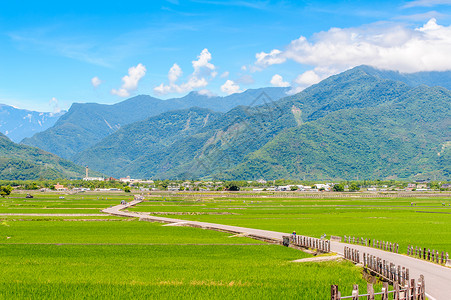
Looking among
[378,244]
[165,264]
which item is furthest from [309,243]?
[165,264]

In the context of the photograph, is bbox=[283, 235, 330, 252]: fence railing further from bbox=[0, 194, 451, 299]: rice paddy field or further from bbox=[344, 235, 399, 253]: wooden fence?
bbox=[344, 235, 399, 253]: wooden fence

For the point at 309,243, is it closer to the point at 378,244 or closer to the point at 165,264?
the point at 378,244

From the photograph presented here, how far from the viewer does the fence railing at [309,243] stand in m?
41.3

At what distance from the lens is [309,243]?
4425 centimetres

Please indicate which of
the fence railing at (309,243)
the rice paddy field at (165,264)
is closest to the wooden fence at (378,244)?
the fence railing at (309,243)

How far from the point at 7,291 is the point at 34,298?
7.32 ft

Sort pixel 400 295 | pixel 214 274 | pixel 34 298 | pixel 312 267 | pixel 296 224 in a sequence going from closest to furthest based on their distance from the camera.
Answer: pixel 400 295 < pixel 34 298 < pixel 214 274 < pixel 312 267 < pixel 296 224

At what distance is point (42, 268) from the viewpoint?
3281cm

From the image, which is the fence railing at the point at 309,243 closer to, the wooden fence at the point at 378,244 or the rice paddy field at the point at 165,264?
the rice paddy field at the point at 165,264

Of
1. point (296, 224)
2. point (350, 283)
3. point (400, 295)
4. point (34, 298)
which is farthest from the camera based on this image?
point (296, 224)

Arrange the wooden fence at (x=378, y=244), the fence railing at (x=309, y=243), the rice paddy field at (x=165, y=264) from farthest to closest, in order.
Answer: the fence railing at (x=309, y=243) → the wooden fence at (x=378, y=244) → the rice paddy field at (x=165, y=264)

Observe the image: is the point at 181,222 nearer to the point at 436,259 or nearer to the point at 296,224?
the point at 296,224

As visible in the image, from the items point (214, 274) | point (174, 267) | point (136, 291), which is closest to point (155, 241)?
point (174, 267)

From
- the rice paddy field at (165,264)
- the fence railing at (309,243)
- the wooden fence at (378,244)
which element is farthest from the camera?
the fence railing at (309,243)
